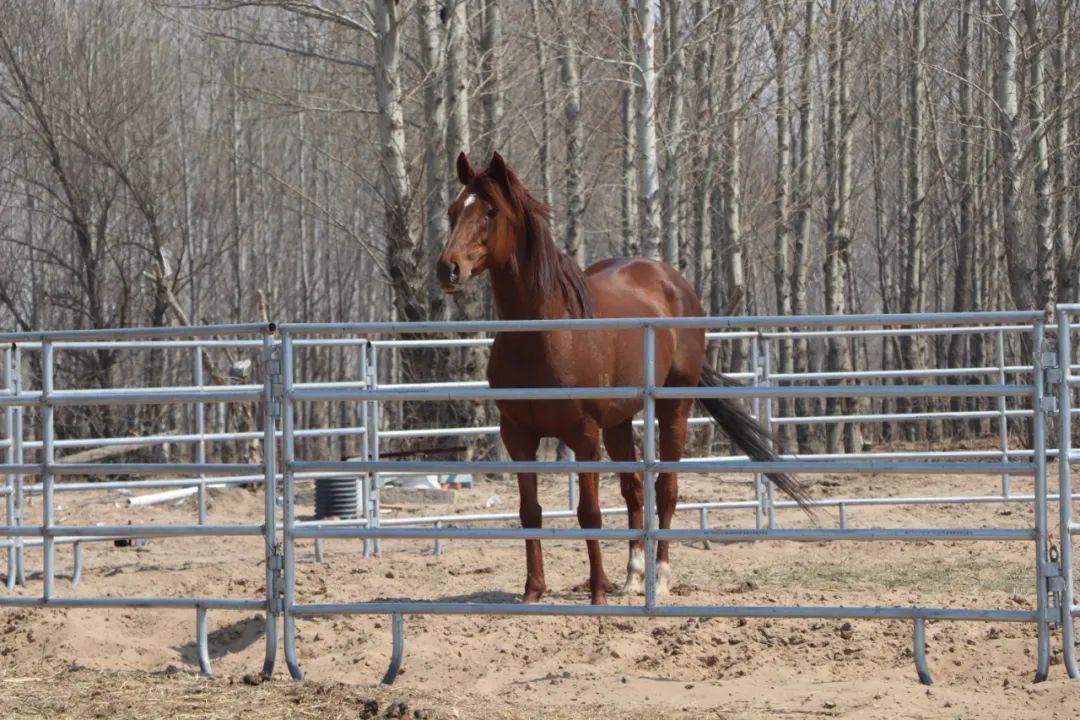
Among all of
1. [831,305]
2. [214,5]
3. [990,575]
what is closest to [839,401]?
[831,305]

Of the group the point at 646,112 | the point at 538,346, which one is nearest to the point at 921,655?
the point at 538,346

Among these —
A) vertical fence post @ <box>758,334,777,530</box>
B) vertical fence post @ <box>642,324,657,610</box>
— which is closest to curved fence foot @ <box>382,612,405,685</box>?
vertical fence post @ <box>642,324,657,610</box>

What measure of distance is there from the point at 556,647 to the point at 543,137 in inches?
555

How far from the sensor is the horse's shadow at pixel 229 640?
567 centimetres

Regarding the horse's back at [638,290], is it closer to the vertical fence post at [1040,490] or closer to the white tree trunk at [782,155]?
the vertical fence post at [1040,490]

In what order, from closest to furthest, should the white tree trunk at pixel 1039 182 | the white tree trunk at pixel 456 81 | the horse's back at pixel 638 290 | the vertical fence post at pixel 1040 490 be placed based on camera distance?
the vertical fence post at pixel 1040 490 → the horse's back at pixel 638 290 → the white tree trunk at pixel 456 81 → the white tree trunk at pixel 1039 182

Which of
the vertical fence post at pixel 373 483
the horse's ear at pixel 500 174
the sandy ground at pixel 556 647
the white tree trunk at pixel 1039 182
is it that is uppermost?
the white tree trunk at pixel 1039 182

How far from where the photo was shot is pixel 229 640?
5.82m

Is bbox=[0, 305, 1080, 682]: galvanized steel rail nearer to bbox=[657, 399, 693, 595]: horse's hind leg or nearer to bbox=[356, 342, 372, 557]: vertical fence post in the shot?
bbox=[657, 399, 693, 595]: horse's hind leg

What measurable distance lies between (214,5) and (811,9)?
8.09m

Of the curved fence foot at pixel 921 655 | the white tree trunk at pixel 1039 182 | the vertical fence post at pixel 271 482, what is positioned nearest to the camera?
the curved fence foot at pixel 921 655

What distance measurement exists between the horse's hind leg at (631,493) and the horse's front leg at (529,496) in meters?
0.55

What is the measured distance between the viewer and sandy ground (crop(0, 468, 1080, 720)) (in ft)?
13.9

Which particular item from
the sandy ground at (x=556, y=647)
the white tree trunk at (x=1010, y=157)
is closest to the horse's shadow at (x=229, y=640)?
the sandy ground at (x=556, y=647)
